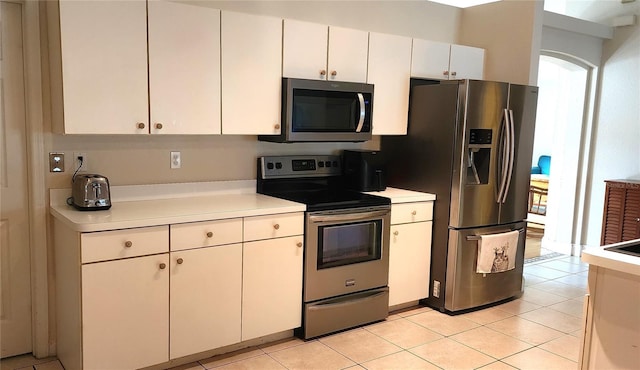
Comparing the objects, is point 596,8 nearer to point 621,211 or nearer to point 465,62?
point 621,211

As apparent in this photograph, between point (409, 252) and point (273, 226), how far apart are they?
1.20 meters

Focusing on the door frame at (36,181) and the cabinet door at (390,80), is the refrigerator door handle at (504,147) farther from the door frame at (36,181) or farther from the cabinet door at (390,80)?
the door frame at (36,181)

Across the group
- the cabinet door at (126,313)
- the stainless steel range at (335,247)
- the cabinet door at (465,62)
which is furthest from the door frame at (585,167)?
the cabinet door at (126,313)

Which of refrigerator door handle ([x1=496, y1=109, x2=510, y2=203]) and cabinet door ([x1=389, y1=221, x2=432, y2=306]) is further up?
refrigerator door handle ([x1=496, y1=109, x2=510, y2=203])

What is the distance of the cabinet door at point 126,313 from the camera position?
259cm

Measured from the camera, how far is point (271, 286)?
10.4 feet

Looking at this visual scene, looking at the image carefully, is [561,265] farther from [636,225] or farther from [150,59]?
[150,59]

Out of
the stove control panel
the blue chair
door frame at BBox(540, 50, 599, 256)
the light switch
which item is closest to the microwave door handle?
the stove control panel

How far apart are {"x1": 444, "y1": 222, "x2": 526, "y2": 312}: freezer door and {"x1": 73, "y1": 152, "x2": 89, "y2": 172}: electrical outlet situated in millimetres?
2448

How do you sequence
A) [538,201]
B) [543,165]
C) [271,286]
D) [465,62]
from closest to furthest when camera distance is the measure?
[271,286] → [465,62] → [538,201] → [543,165]

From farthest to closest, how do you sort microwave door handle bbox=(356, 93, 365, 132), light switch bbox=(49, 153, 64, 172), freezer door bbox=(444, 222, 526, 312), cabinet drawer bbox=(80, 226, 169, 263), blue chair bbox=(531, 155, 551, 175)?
blue chair bbox=(531, 155, 551, 175)
freezer door bbox=(444, 222, 526, 312)
microwave door handle bbox=(356, 93, 365, 132)
light switch bbox=(49, 153, 64, 172)
cabinet drawer bbox=(80, 226, 169, 263)

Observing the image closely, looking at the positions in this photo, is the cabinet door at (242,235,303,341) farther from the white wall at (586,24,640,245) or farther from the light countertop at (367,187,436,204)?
the white wall at (586,24,640,245)

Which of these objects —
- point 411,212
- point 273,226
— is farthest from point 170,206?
point 411,212

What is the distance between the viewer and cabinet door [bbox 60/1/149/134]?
2.62 meters
